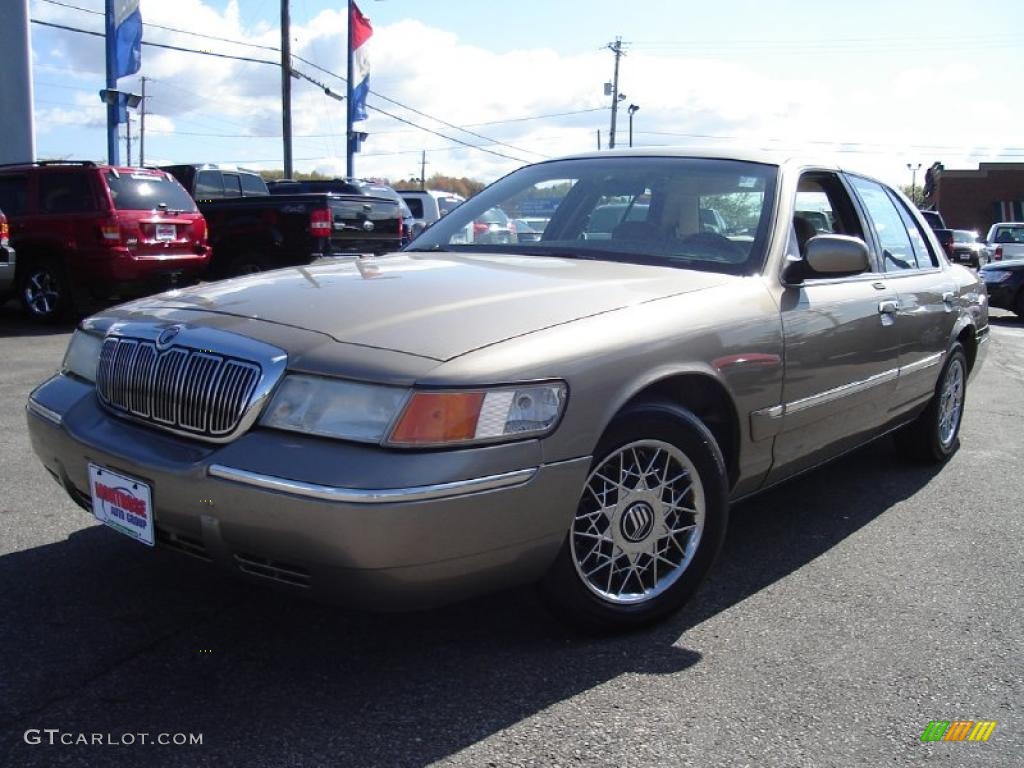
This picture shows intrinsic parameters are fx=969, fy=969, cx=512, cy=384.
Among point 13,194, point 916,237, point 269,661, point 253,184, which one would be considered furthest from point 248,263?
point 269,661

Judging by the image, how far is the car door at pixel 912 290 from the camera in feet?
15.0

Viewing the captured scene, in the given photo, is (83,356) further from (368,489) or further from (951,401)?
(951,401)

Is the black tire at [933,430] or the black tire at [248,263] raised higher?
the black tire at [248,263]

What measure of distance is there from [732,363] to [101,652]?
2178mm

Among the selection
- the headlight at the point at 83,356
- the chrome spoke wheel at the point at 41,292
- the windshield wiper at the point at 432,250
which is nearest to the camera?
the headlight at the point at 83,356

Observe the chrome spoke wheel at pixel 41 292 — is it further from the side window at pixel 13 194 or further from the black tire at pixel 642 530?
the black tire at pixel 642 530

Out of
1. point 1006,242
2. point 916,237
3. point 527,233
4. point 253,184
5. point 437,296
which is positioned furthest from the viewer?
point 1006,242

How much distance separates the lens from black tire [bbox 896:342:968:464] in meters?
5.30

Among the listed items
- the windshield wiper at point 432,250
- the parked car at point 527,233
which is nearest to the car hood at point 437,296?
the parked car at point 527,233

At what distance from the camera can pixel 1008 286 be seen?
52.1 feet

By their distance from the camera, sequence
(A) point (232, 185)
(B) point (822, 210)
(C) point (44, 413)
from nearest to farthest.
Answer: (C) point (44, 413), (B) point (822, 210), (A) point (232, 185)

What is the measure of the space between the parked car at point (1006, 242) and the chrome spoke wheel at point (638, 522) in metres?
20.4

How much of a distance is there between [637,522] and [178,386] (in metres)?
1.44

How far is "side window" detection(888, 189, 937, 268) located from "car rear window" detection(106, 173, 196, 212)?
829cm
